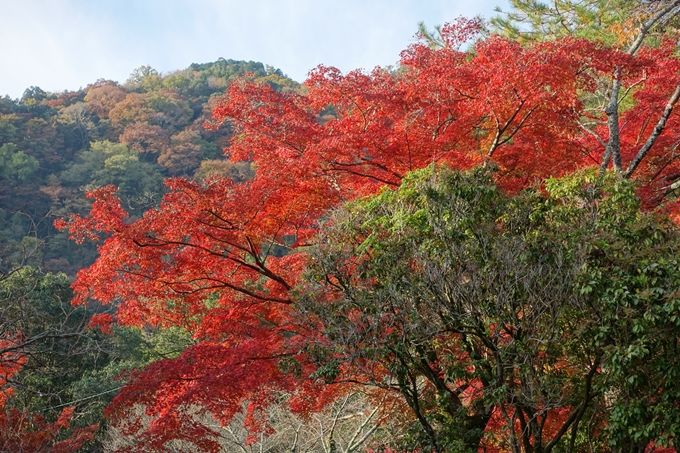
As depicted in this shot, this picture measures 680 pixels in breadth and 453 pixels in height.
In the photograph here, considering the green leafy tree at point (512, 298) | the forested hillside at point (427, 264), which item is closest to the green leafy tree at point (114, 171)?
the forested hillside at point (427, 264)

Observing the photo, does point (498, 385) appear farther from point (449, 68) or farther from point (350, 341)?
point (449, 68)

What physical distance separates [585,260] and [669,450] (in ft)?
9.37

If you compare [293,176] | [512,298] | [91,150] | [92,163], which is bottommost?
[512,298]

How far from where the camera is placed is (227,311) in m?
8.34

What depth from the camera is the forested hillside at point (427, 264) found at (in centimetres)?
467

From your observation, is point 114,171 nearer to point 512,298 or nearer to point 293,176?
point 293,176

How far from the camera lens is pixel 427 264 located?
4.76 meters

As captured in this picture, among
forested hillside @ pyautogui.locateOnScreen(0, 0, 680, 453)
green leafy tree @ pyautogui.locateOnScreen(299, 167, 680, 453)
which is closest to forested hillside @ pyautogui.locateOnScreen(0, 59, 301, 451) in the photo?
forested hillside @ pyautogui.locateOnScreen(0, 0, 680, 453)

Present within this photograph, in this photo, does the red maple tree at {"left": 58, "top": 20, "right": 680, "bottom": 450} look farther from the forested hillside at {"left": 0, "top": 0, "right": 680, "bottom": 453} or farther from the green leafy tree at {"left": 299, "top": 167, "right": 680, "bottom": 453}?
the green leafy tree at {"left": 299, "top": 167, "right": 680, "bottom": 453}

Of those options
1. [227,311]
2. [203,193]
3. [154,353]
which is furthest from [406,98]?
[154,353]

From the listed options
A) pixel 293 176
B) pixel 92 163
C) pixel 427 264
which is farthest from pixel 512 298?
pixel 92 163

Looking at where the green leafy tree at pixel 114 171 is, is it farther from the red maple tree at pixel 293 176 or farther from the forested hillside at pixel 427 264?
the red maple tree at pixel 293 176

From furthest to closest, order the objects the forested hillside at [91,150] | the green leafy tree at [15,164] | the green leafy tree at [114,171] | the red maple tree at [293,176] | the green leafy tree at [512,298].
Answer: the green leafy tree at [114,171], the green leafy tree at [15,164], the forested hillside at [91,150], the red maple tree at [293,176], the green leafy tree at [512,298]

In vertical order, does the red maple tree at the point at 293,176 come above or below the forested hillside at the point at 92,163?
below
